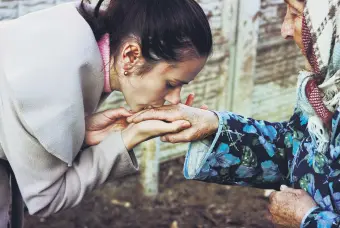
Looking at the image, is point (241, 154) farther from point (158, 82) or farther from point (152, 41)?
point (152, 41)

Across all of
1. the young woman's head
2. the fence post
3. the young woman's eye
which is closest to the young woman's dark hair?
the young woman's head

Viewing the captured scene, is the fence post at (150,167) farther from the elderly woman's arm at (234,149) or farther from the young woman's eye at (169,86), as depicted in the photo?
the young woman's eye at (169,86)

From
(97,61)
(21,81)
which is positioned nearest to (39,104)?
(21,81)

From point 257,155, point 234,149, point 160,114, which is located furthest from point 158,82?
point 257,155

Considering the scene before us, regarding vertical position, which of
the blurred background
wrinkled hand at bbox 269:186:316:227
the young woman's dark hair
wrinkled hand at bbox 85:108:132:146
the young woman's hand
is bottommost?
the blurred background

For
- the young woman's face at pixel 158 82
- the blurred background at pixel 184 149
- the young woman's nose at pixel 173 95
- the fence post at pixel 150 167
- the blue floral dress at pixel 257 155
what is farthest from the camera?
the fence post at pixel 150 167

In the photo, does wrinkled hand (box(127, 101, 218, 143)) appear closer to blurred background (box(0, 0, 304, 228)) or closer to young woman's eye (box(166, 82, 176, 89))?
young woman's eye (box(166, 82, 176, 89))

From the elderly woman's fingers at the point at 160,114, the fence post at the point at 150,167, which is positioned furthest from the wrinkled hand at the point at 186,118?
the fence post at the point at 150,167

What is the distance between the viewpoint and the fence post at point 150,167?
5349 millimetres

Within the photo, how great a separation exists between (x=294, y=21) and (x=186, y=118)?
2.08 feet

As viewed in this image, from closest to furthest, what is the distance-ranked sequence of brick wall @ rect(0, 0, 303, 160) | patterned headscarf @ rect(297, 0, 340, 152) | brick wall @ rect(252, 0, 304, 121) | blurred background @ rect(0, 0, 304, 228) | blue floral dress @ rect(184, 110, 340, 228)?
1. patterned headscarf @ rect(297, 0, 340, 152)
2. blue floral dress @ rect(184, 110, 340, 228)
3. blurred background @ rect(0, 0, 304, 228)
4. brick wall @ rect(0, 0, 303, 160)
5. brick wall @ rect(252, 0, 304, 121)

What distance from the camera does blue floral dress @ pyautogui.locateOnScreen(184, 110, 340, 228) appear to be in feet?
9.84

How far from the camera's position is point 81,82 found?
2.60 meters

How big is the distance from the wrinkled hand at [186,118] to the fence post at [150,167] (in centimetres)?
230
